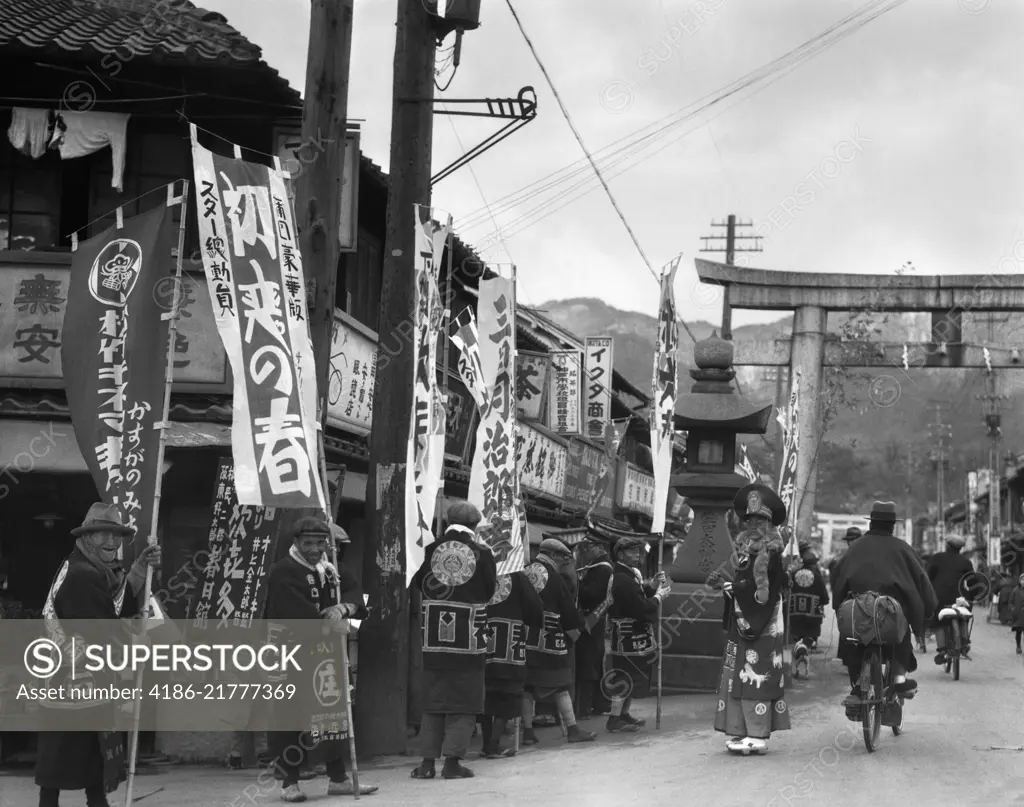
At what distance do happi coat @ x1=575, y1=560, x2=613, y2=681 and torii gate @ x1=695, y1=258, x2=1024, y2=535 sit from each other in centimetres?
1124

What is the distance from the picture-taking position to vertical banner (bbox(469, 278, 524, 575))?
522 inches

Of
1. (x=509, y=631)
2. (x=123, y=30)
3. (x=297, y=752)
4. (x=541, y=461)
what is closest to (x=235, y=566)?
(x=509, y=631)

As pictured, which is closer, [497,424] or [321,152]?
[321,152]

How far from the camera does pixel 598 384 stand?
26.2 m

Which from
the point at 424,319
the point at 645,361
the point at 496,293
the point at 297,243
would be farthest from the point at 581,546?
the point at 645,361

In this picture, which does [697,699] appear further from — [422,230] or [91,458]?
[91,458]

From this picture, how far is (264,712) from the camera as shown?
1017 cm

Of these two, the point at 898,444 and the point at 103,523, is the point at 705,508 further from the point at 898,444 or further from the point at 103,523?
the point at 898,444

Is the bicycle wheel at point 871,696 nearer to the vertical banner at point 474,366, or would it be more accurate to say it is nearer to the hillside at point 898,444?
the vertical banner at point 474,366

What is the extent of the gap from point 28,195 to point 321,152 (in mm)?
5227

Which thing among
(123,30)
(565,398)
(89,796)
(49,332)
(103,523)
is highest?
(123,30)

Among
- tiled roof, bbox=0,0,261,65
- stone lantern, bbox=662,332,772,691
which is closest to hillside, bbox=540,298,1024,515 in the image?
stone lantern, bbox=662,332,772,691

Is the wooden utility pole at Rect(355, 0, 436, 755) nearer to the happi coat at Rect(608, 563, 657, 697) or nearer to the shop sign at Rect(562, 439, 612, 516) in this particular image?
the happi coat at Rect(608, 563, 657, 697)

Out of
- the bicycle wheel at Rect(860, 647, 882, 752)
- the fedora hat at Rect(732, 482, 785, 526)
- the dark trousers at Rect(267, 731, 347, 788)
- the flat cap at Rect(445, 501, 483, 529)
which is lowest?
the dark trousers at Rect(267, 731, 347, 788)
